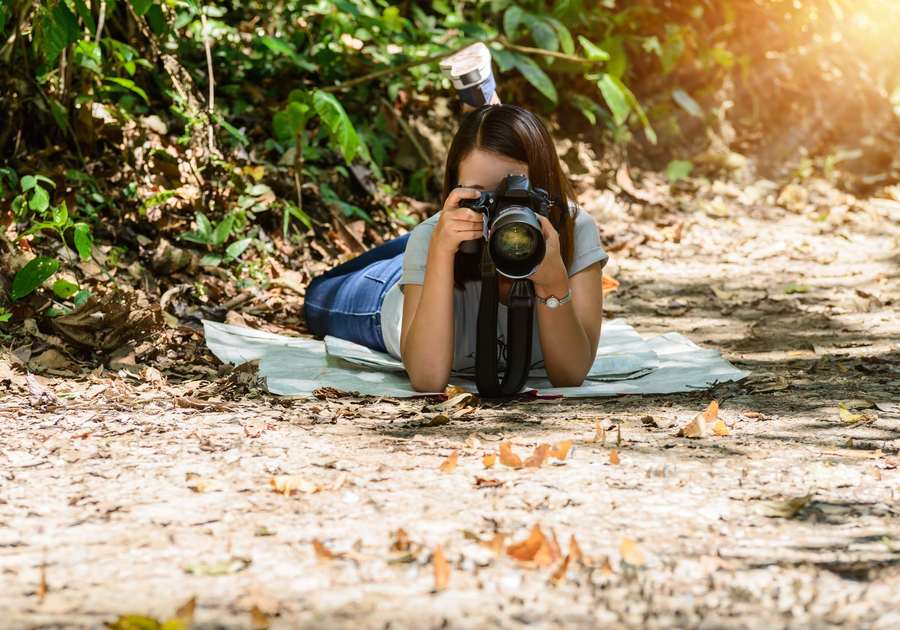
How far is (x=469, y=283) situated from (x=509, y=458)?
0.97 meters

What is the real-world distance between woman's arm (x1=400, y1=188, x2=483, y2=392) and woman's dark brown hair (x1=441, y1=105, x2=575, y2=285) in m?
0.19

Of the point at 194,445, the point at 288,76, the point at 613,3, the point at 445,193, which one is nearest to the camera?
the point at 194,445

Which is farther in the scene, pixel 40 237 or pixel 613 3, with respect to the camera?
pixel 613 3

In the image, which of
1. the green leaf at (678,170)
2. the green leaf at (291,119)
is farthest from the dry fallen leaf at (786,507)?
the green leaf at (678,170)

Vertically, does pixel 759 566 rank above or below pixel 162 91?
below

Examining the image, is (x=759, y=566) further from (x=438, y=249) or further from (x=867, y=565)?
(x=438, y=249)

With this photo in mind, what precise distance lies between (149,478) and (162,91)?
3.00 meters

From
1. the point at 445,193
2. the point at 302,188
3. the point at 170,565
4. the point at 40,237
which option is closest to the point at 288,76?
the point at 302,188

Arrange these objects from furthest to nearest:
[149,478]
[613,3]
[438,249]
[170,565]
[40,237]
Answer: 1. [613,3]
2. [40,237]
3. [438,249]
4. [149,478]
5. [170,565]

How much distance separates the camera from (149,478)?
6.37ft

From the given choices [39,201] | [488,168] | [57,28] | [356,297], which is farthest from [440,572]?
[57,28]

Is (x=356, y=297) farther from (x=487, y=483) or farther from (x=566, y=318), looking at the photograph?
(x=487, y=483)

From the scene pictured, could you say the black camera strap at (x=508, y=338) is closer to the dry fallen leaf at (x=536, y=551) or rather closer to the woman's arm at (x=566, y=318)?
the woman's arm at (x=566, y=318)

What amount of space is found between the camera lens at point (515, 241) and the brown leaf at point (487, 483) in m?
0.66
